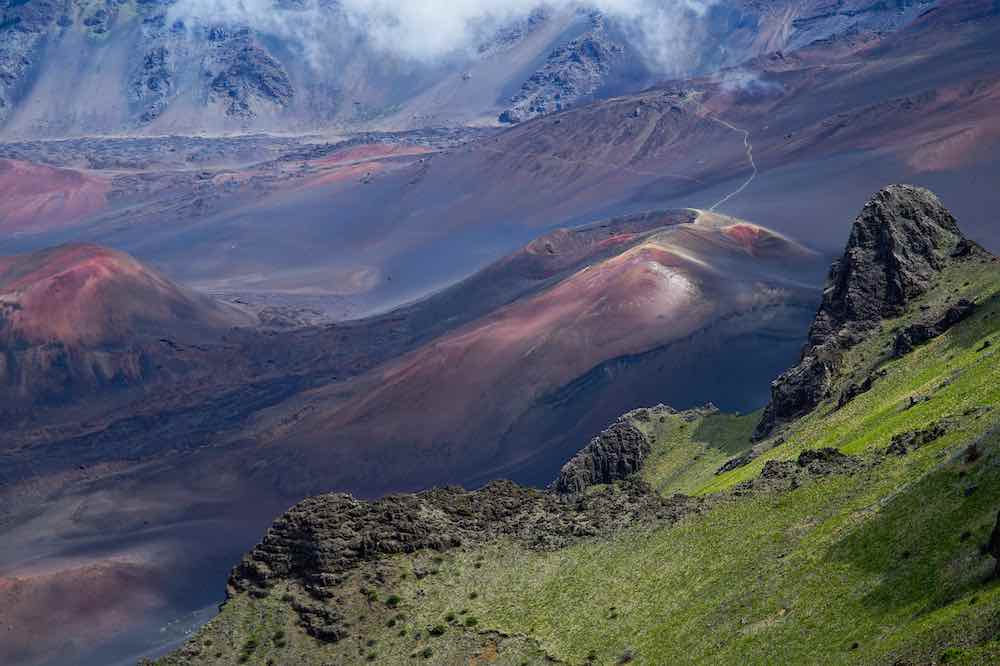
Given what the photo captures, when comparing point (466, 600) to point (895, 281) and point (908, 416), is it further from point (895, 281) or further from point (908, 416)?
point (895, 281)

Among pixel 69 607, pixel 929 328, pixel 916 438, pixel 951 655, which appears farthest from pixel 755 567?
pixel 69 607

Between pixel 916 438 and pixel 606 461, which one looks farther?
pixel 606 461

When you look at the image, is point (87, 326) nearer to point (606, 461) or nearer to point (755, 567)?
point (606, 461)

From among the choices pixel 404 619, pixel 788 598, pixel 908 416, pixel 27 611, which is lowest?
pixel 27 611

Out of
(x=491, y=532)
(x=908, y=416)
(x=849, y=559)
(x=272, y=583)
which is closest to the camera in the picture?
(x=849, y=559)

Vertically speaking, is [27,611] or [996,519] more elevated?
[996,519]

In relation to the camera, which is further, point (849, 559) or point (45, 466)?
point (45, 466)

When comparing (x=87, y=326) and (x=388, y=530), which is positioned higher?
(x=388, y=530)

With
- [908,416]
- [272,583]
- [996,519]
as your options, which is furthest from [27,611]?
[996,519]
